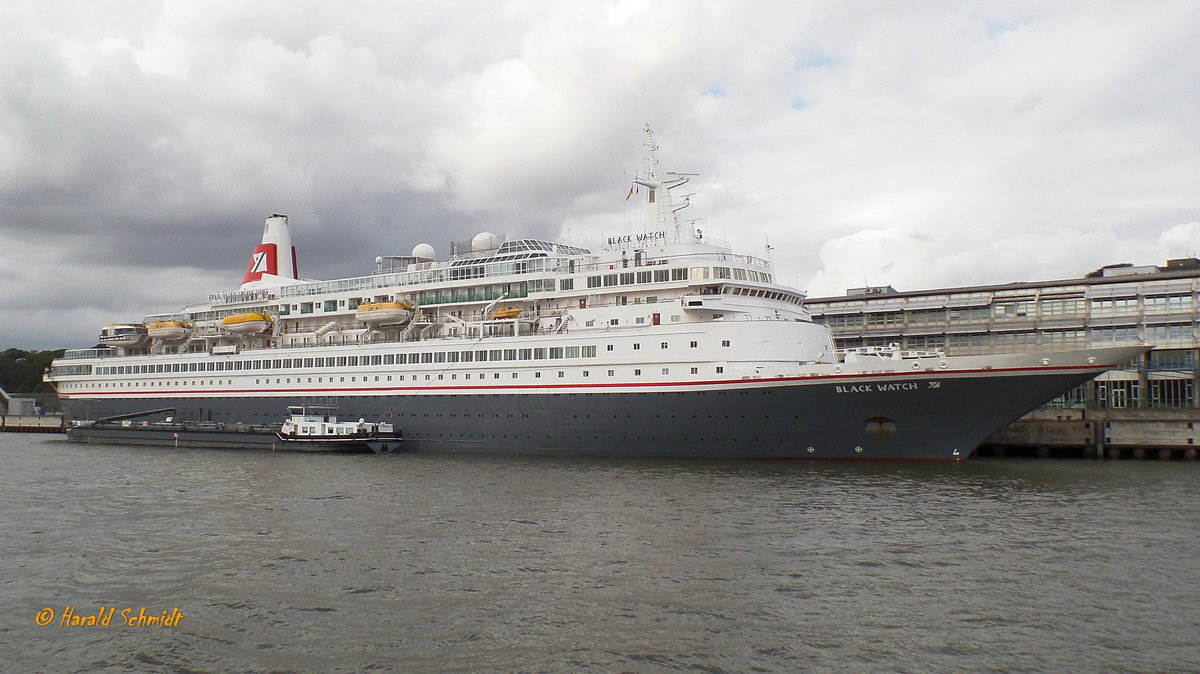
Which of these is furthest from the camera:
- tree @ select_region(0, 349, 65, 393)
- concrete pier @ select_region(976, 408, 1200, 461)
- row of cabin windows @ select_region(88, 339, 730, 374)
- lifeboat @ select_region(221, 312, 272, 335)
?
tree @ select_region(0, 349, 65, 393)

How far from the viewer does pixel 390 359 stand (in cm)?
3978

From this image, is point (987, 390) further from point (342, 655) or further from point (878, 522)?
point (342, 655)

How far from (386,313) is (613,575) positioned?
93.4ft

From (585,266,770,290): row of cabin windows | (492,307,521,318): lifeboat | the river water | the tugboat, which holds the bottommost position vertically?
the river water

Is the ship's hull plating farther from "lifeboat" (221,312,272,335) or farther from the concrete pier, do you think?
"lifeboat" (221,312,272,335)

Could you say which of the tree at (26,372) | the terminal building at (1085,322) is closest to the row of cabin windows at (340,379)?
the terminal building at (1085,322)

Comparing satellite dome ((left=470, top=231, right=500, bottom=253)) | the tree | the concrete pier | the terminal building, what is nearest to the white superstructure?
satellite dome ((left=470, top=231, right=500, bottom=253))

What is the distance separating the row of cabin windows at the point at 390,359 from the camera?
34.4 metres

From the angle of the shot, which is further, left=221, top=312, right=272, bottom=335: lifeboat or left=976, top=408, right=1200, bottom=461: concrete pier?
left=221, top=312, right=272, bottom=335: lifeboat

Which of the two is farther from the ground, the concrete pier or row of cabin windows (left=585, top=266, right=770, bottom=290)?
row of cabin windows (left=585, top=266, right=770, bottom=290)

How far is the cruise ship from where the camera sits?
28672mm

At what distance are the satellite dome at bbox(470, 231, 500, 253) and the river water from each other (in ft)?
59.7

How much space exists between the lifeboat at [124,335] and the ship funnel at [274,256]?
826cm

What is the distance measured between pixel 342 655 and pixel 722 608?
6.13 m
